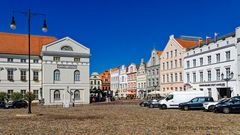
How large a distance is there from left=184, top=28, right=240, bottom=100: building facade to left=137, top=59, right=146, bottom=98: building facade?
24158 mm

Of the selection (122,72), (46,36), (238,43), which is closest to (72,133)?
(238,43)

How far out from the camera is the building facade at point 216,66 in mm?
43438

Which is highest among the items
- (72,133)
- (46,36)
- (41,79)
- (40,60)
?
(46,36)

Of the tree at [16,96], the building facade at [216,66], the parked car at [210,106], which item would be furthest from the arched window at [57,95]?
the parked car at [210,106]

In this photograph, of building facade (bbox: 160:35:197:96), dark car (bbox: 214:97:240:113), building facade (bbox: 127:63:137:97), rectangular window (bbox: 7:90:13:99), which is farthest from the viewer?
building facade (bbox: 127:63:137:97)

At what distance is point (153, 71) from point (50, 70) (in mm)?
27985

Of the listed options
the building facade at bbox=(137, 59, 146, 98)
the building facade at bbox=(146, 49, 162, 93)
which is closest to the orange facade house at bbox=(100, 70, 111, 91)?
the building facade at bbox=(137, 59, 146, 98)

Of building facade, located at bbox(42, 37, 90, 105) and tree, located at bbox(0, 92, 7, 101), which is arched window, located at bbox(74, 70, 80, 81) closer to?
building facade, located at bbox(42, 37, 90, 105)

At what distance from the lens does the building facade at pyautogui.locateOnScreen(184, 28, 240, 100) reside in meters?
43.4

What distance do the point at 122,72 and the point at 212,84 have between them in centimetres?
5158

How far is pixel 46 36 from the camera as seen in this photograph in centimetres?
6569

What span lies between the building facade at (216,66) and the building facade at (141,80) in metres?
24.2

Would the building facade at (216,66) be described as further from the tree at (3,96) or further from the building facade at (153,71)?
the tree at (3,96)

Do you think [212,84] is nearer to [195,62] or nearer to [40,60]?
[195,62]
